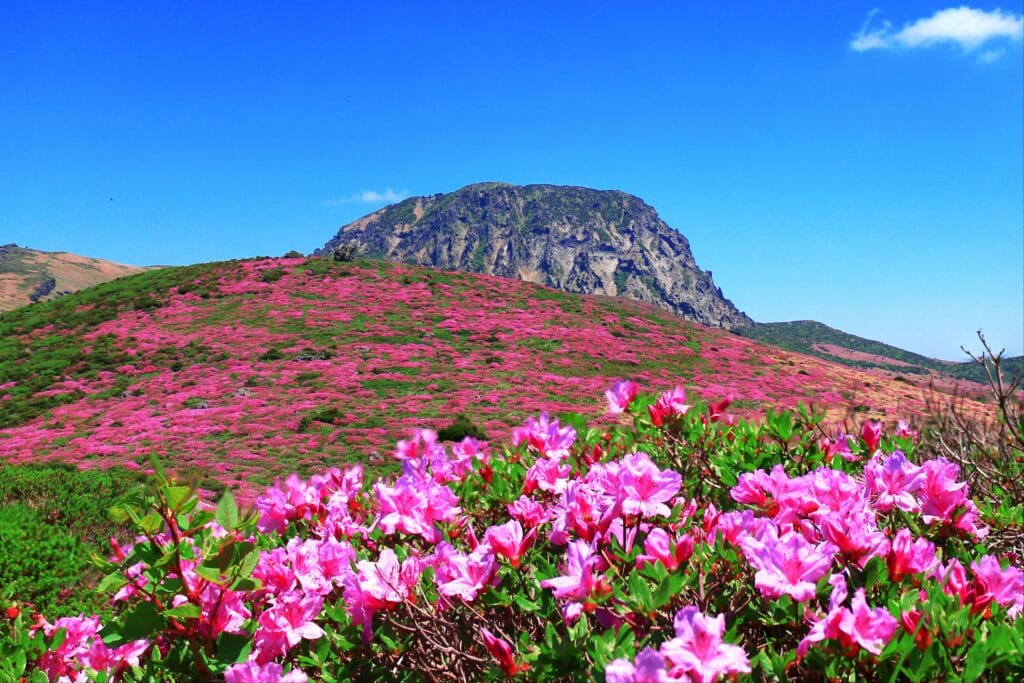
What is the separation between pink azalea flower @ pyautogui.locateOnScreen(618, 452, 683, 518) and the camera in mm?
1661

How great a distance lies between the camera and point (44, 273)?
357 ft

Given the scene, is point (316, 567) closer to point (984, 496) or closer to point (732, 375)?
point (984, 496)

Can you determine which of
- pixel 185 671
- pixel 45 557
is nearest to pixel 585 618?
pixel 185 671

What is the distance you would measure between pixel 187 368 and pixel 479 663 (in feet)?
66.6

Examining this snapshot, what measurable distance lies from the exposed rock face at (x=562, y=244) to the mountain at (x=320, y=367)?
113m

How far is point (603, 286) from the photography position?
14650 centimetres

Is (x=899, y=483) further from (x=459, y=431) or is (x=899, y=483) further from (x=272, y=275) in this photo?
(x=272, y=275)

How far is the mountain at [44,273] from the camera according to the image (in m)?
93.6

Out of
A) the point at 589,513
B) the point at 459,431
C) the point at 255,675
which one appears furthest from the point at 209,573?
the point at 459,431

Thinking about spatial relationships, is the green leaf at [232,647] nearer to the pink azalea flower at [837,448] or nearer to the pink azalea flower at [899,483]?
the pink azalea flower at [899,483]

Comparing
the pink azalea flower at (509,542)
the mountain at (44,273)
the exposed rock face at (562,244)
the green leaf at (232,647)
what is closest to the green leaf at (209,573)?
the green leaf at (232,647)

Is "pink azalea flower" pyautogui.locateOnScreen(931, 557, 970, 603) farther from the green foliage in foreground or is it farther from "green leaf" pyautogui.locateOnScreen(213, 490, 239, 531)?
the green foliage in foreground

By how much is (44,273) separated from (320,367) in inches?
4705

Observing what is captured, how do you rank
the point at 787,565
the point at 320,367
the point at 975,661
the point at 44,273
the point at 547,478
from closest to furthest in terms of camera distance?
the point at 975,661, the point at 787,565, the point at 547,478, the point at 320,367, the point at 44,273
